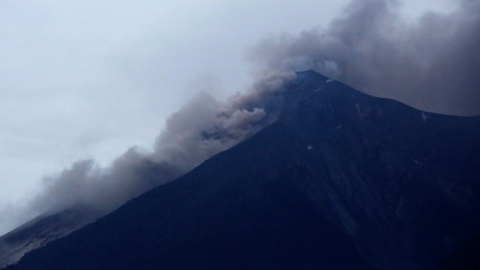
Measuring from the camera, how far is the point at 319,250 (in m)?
76.9

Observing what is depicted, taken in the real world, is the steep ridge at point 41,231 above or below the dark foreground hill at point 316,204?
above

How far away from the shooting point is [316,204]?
83.1m

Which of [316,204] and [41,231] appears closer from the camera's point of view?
[316,204]

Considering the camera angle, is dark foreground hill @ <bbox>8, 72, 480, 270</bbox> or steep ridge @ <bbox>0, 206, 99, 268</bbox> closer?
dark foreground hill @ <bbox>8, 72, 480, 270</bbox>

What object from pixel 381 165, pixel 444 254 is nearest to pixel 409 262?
pixel 444 254

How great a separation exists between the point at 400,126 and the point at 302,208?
24273 millimetres

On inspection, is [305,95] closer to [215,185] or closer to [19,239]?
[215,185]

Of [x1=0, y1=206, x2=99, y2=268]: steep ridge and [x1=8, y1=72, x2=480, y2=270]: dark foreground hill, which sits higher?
[x1=0, y1=206, x2=99, y2=268]: steep ridge

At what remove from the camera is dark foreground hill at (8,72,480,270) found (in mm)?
76812

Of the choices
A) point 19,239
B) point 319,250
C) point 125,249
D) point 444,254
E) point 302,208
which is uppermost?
point 19,239

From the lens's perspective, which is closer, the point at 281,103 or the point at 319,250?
the point at 319,250

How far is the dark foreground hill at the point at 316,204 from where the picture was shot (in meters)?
76.8

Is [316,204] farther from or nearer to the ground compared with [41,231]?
nearer to the ground

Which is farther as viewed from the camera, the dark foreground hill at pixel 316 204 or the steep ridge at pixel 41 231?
the steep ridge at pixel 41 231
